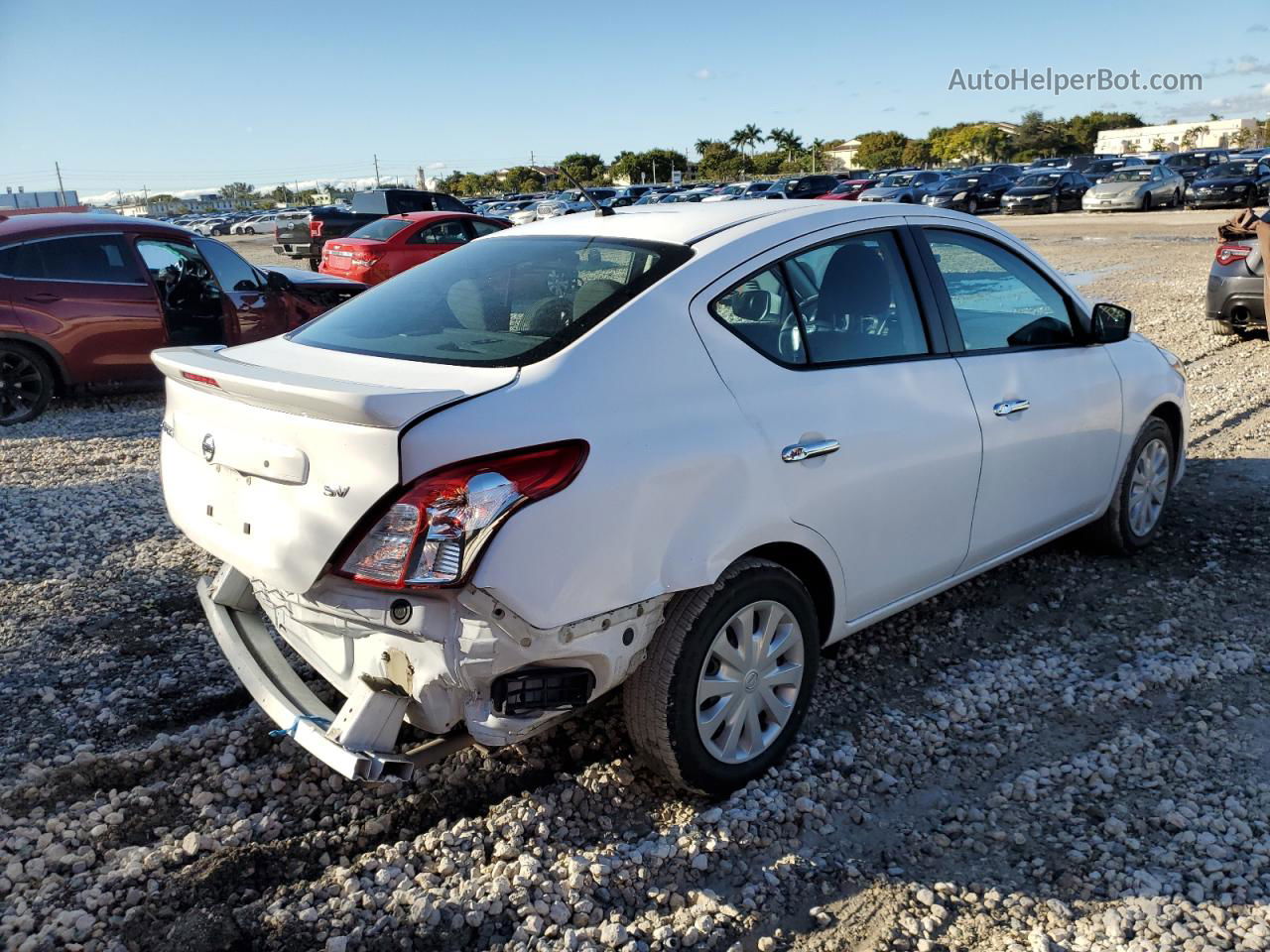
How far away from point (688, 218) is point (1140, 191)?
33.0m

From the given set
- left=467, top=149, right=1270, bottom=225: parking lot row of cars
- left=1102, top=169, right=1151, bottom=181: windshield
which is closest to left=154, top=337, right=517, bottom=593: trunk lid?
left=467, top=149, right=1270, bottom=225: parking lot row of cars

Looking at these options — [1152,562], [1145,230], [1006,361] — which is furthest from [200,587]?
[1145,230]

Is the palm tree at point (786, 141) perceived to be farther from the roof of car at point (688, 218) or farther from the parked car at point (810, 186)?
the roof of car at point (688, 218)

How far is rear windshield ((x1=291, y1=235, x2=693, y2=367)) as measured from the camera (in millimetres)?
2965

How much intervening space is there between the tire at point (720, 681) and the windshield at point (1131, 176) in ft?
111

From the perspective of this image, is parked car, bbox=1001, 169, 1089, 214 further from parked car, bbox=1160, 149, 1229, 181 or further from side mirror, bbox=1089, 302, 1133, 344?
side mirror, bbox=1089, 302, 1133, 344

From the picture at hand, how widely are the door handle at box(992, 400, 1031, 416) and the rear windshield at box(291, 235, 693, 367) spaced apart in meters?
1.44

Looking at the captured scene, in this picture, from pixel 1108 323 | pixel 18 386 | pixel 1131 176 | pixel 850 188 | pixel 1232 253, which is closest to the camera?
pixel 1108 323

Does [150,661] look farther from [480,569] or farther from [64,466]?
[64,466]

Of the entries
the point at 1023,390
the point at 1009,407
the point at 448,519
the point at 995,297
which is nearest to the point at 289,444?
the point at 448,519

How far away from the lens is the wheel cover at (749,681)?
118 inches

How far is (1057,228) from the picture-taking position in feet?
88.3

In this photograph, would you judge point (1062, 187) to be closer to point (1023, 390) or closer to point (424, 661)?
point (1023, 390)

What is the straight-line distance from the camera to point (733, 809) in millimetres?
3062
